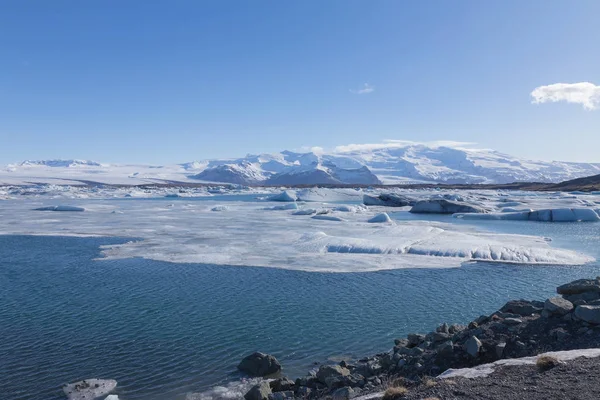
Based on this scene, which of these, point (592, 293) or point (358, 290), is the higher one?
point (592, 293)

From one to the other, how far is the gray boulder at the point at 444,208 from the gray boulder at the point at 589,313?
97.7ft

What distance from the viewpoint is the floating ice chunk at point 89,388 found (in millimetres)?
6816

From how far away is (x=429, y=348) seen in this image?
297 inches

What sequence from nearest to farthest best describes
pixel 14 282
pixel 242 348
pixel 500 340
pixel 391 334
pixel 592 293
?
pixel 500 340 → pixel 592 293 → pixel 242 348 → pixel 391 334 → pixel 14 282

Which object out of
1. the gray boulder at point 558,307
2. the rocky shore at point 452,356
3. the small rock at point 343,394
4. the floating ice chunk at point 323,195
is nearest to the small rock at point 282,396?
the rocky shore at point 452,356

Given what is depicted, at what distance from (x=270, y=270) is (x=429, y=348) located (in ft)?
25.6

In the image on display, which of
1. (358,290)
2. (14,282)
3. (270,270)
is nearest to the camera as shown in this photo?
(358,290)

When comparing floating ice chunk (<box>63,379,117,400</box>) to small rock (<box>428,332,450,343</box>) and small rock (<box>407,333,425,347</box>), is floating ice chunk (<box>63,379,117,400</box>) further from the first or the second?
small rock (<box>428,332,450,343</box>)

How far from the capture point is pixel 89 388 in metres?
7.02

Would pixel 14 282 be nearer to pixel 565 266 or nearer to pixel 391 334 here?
pixel 391 334

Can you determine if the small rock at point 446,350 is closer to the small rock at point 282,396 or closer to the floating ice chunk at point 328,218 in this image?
the small rock at point 282,396

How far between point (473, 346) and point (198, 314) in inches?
241

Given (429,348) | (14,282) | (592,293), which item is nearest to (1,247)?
(14,282)

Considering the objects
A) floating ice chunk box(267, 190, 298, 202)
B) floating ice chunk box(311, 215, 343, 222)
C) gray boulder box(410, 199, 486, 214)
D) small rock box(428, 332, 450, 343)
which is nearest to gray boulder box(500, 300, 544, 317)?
small rock box(428, 332, 450, 343)
